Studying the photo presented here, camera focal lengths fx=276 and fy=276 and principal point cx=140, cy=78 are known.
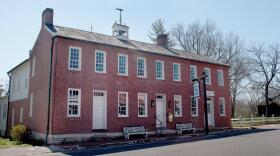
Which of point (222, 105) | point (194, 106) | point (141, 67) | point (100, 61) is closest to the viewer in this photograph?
point (100, 61)

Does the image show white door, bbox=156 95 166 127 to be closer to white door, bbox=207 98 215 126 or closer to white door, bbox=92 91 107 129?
white door, bbox=92 91 107 129

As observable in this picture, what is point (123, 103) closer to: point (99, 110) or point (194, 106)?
point (99, 110)

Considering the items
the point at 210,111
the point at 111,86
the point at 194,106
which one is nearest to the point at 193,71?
the point at 194,106

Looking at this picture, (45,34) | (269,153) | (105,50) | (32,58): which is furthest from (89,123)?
(269,153)

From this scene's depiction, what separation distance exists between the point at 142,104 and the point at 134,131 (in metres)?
2.42

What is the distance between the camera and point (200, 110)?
81.3 ft

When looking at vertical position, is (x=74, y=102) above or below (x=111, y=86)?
below

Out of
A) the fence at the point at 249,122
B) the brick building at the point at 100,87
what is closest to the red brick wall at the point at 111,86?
the brick building at the point at 100,87

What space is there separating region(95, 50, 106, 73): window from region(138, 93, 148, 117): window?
3.63m

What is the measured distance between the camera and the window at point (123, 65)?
20.3 metres

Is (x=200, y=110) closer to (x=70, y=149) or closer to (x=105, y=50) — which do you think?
(x=105, y=50)

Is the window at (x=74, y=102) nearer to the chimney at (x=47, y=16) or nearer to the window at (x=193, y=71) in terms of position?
the chimney at (x=47, y=16)

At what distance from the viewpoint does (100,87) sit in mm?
18797

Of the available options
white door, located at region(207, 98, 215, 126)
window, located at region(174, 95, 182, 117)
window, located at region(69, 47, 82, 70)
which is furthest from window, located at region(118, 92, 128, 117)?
white door, located at region(207, 98, 215, 126)
